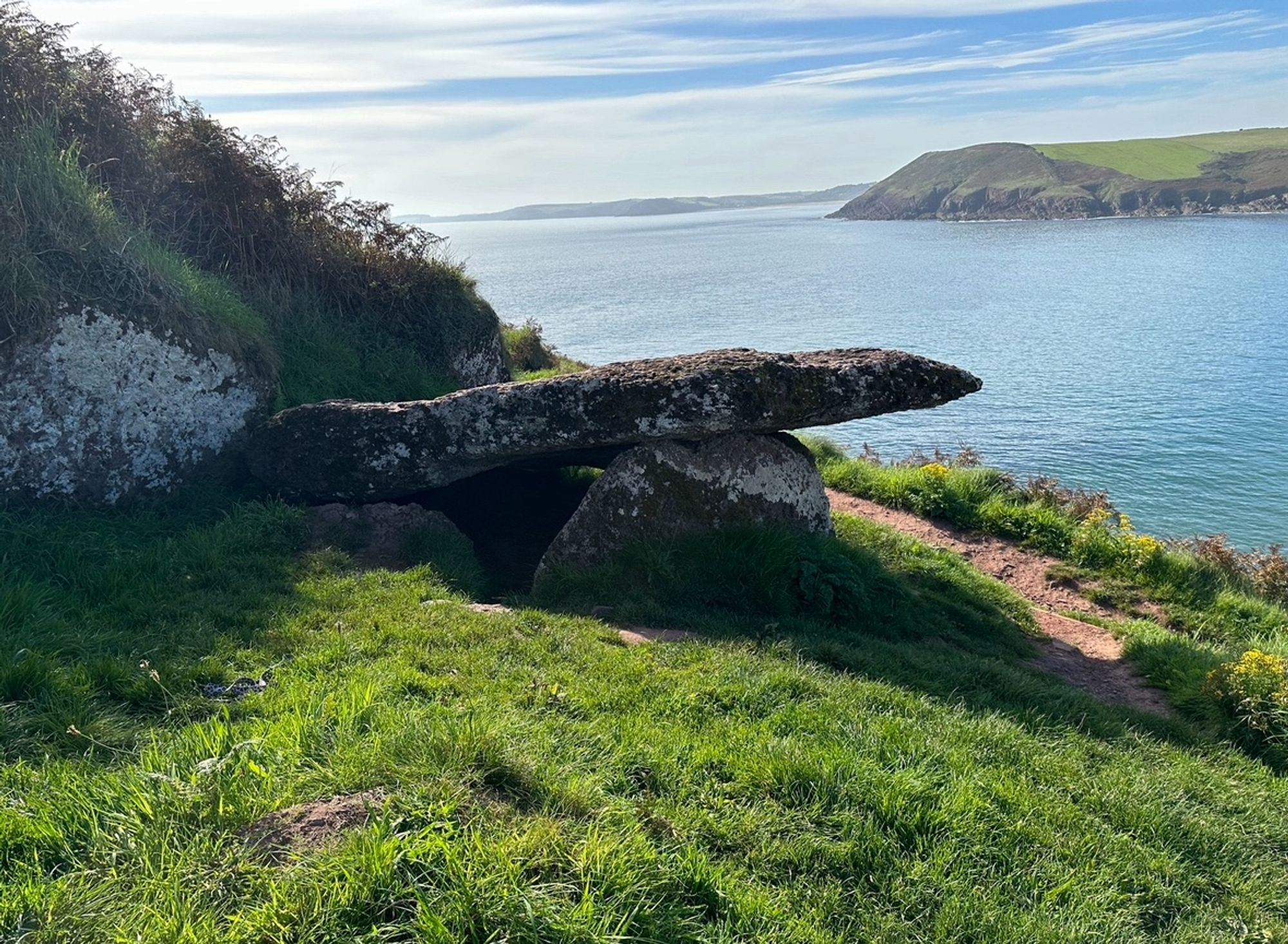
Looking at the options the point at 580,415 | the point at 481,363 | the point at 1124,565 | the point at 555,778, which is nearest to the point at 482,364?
the point at 481,363

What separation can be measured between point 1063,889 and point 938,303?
5730cm

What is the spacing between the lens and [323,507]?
1105cm

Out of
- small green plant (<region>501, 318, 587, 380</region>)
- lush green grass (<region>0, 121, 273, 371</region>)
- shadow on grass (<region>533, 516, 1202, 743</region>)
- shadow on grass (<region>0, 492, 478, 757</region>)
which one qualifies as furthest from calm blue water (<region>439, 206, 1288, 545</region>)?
lush green grass (<region>0, 121, 273, 371</region>)

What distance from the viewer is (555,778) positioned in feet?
15.5

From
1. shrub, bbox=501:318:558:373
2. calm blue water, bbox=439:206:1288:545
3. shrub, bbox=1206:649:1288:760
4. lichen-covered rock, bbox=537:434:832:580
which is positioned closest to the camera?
shrub, bbox=1206:649:1288:760

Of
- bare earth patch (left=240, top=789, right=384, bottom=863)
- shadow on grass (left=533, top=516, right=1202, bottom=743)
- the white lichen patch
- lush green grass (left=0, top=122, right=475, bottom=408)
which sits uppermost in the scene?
lush green grass (left=0, top=122, right=475, bottom=408)

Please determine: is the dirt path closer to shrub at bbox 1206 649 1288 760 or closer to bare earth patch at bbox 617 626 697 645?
shrub at bbox 1206 649 1288 760

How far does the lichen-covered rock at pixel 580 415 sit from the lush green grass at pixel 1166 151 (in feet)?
544

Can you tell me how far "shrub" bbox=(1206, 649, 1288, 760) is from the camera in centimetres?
842

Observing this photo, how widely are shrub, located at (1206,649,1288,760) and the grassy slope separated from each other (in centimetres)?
53

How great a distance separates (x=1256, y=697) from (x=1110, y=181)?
166102 mm

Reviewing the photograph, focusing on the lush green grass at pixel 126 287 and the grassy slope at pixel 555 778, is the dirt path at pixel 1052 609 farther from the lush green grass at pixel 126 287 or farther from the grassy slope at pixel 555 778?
the lush green grass at pixel 126 287

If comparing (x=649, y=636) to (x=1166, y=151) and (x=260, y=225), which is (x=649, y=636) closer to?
(x=260, y=225)

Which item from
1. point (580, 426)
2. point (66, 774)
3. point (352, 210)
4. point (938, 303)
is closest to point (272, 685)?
point (66, 774)
